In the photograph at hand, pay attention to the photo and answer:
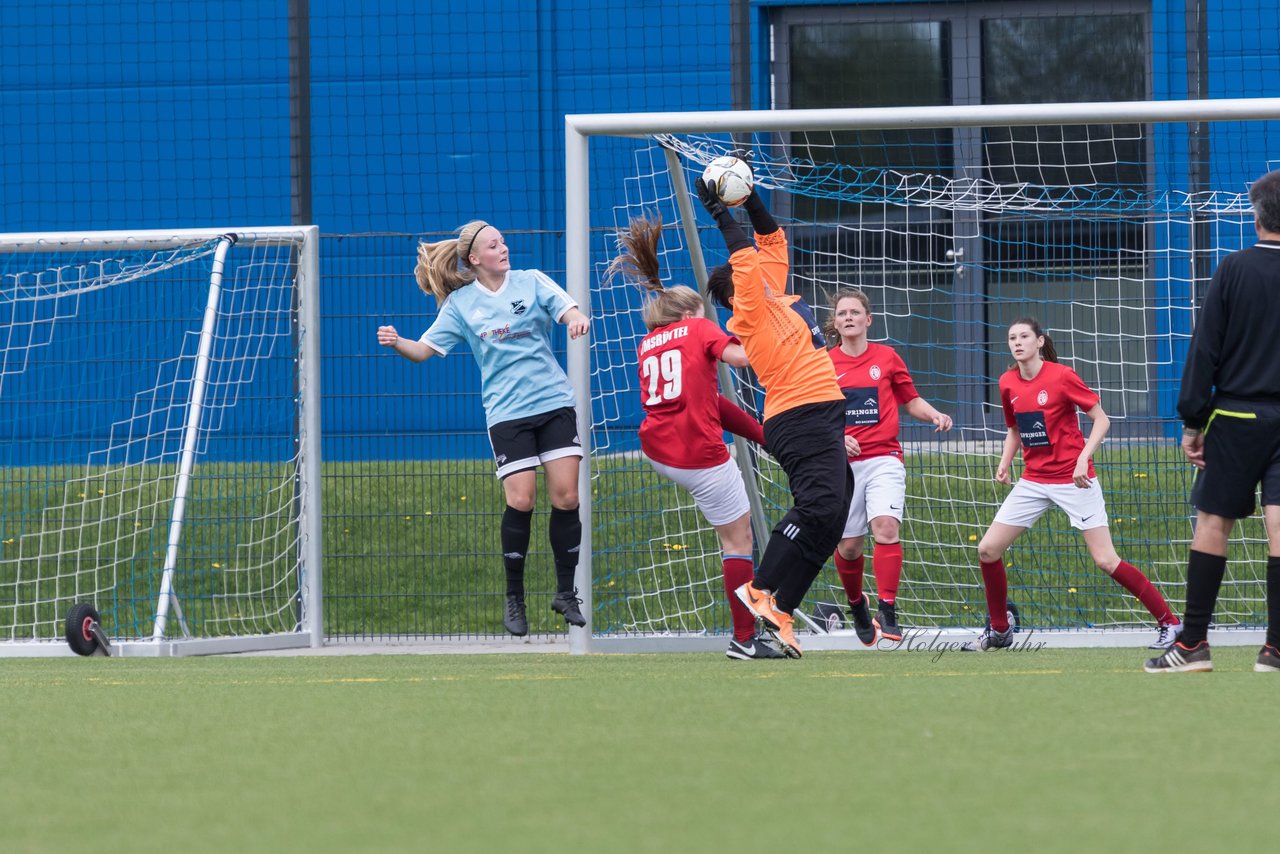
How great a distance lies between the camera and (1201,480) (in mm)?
5773

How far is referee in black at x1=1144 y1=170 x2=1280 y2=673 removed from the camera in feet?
18.4

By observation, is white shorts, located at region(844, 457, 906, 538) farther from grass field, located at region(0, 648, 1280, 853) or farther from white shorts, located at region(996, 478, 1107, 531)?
grass field, located at region(0, 648, 1280, 853)

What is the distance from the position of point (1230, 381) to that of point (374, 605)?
5.72m

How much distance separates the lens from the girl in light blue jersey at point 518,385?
7.75 meters

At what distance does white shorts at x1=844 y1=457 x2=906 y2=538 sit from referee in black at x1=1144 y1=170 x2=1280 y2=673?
2.50 m

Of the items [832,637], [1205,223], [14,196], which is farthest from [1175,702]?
[14,196]

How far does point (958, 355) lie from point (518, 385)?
3230 millimetres

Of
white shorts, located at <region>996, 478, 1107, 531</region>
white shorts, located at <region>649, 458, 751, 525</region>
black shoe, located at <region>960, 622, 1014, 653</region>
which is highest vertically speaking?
white shorts, located at <region>649, 458, 751, 525</region>

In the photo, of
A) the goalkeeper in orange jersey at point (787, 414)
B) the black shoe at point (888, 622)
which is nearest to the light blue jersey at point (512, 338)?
the goalkeeper in orange jersey at point (787, 414)

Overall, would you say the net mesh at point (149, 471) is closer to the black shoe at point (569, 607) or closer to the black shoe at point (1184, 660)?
the black shoe at point (569, 607)

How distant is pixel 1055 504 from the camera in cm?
807

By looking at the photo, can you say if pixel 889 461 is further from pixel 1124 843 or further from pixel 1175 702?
pixel 1124 843

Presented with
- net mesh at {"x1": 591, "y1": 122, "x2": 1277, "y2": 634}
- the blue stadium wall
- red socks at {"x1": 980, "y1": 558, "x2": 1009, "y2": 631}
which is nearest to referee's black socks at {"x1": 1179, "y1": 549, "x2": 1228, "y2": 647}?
red socks at {"x1": 980, "y1": 558, "x2": 1009, "y2": 631}

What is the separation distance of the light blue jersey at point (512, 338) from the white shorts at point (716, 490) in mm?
711
